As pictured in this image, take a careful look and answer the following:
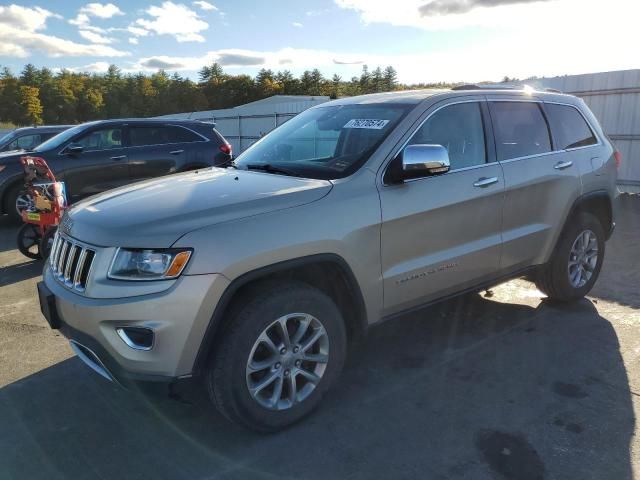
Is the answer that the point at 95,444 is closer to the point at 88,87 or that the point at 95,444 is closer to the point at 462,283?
the point at 462,283

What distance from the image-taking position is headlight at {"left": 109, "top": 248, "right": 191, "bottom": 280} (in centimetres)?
251

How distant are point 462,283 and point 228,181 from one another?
176 cm

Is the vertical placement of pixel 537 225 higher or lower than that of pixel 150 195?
lower

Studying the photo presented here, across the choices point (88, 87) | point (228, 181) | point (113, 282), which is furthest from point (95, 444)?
point (88, 87)

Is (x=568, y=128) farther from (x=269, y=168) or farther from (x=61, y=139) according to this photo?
(x=61, y=139)

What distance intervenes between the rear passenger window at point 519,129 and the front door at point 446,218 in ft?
0.48

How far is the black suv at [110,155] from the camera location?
28.7 feet

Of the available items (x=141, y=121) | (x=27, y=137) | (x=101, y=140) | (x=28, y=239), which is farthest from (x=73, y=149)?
(x=27, y=137)

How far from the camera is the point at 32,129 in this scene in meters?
12.7

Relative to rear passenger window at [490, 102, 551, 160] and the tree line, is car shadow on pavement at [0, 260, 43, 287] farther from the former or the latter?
the tree line

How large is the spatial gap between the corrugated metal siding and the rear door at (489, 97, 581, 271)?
7.71m

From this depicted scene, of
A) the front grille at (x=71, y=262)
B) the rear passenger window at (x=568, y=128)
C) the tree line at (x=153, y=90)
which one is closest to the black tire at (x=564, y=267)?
the rear passenger window at (x=568, y=128)

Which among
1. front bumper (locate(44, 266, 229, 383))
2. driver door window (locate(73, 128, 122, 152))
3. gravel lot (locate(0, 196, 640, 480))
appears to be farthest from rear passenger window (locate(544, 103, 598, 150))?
driver door window (locate(73, 128, 122, 152))

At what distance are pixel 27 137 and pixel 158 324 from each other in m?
12.3
